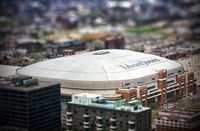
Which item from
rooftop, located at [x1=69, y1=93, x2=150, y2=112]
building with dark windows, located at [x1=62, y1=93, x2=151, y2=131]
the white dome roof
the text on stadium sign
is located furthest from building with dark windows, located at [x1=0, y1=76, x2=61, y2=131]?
the text on stadium sign

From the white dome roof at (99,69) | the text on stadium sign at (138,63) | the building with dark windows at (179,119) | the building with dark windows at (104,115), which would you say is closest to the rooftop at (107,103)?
the building with dark windows at (104,115)

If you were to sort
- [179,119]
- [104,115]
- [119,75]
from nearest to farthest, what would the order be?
1. [179,119]
2. [104,115]
3. [119,75]

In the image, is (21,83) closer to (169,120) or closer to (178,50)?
(169,120)

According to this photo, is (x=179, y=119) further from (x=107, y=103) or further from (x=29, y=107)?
(x=29, y=107)

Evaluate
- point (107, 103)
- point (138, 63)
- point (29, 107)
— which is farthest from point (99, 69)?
point (29, 107)

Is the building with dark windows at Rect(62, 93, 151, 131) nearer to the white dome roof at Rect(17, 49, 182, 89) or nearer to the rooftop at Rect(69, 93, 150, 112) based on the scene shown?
the rooftop at Rect(69, 93, 150, 112)

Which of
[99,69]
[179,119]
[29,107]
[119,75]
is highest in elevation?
[99,69]

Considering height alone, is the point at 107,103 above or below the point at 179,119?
above
